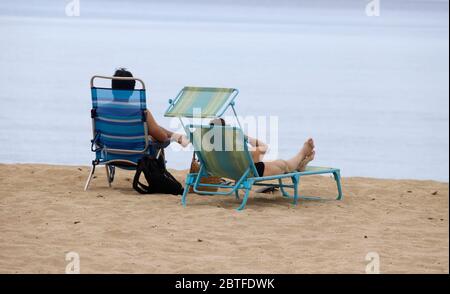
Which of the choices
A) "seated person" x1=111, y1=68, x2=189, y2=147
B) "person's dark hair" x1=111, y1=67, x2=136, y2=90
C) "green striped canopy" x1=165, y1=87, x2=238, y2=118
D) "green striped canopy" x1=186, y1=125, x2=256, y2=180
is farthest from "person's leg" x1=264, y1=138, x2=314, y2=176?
"person's dark hair" x1=111, y1=67, x2=136, y2=90

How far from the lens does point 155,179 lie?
25.2 feet

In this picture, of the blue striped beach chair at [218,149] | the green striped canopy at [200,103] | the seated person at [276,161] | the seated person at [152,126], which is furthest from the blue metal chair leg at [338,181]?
the seated person at [152,126]

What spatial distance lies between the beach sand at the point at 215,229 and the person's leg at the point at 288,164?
0.23 meters

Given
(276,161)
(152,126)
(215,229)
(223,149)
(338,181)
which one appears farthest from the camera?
(152,126)

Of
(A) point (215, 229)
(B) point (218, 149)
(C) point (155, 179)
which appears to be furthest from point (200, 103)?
(A) point (215, 229)

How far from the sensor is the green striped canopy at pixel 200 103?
7355mm

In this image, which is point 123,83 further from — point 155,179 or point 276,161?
point 276,161

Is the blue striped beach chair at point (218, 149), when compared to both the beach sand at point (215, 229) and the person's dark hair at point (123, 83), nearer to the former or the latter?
the beach sand at point (215, 229)

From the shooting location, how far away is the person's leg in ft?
24.3

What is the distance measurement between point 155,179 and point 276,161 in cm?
84

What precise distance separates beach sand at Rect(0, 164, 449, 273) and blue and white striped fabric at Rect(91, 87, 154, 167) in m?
0.31

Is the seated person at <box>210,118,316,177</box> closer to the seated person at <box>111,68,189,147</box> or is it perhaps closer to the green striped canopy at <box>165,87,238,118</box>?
the green striped canopy at <box>165,87,238,118</box>
